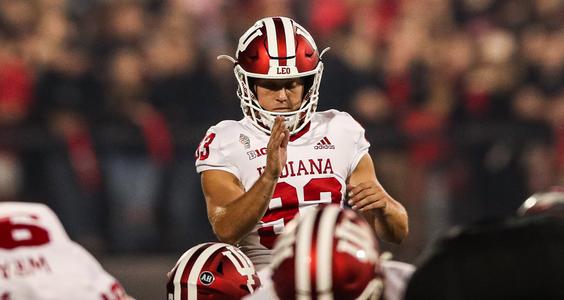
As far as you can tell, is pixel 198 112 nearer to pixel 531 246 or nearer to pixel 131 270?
pixel 131 270

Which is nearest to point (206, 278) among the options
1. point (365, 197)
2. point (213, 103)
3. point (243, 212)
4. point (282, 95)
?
point (243, 212)

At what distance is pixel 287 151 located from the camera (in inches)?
171

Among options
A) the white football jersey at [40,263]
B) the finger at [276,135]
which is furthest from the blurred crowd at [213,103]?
the white football jersey at [40,263]

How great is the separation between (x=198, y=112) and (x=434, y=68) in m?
1.66

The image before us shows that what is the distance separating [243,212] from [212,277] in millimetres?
340

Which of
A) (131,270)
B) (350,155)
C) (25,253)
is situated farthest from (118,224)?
(25,253)

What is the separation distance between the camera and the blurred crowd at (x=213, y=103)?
768cm

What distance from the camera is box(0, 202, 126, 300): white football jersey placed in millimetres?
2977

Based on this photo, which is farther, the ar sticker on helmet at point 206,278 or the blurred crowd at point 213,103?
the blurred crowd at point 213,103

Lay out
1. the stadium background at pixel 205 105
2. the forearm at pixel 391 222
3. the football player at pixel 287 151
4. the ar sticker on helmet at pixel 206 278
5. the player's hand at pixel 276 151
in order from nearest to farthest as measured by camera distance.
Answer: the ar sticker on helmet at pixel 206 278 → the player's hand at pixel 276 151 → the forearm at pixel 391 222 → the football player at pixel 287 151 → the stadium background at pixel 205 105

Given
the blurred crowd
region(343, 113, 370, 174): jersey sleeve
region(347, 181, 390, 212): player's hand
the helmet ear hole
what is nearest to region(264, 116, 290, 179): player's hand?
region(347, 181, 390, 212): player's hand

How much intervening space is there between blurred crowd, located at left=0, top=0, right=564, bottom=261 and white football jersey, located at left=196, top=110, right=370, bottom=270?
3.07 m

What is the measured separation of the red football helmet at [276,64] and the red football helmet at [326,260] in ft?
4.43

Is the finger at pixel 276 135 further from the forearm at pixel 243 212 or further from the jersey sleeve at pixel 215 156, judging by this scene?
the jersey sleeve at pixel 215 156
